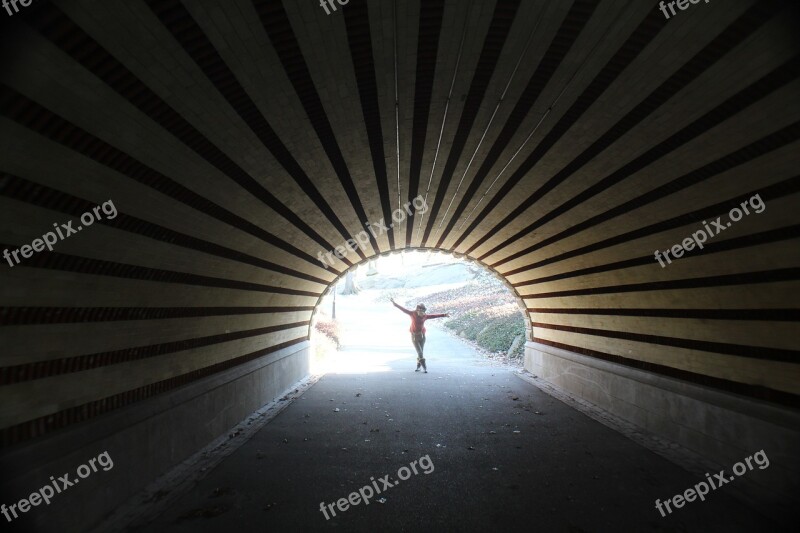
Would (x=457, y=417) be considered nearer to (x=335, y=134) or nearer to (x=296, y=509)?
(x=296, y=509)

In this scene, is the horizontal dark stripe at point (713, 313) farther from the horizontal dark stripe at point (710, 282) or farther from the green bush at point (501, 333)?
the green bush at point (501, 333)

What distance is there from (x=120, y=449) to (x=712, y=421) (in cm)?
815

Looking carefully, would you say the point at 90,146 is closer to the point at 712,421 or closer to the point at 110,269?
the point at 110,269

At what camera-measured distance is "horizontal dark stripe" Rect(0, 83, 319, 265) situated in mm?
2721

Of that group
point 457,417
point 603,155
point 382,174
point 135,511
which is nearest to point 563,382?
point 457,417

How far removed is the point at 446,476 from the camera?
5.23 metres

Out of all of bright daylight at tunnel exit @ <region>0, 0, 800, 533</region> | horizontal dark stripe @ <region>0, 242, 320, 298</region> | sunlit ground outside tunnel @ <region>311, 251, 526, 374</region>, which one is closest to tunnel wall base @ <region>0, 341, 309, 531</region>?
bright daylight at tunnel exit @ <region>0, 0, 800, 533</region>

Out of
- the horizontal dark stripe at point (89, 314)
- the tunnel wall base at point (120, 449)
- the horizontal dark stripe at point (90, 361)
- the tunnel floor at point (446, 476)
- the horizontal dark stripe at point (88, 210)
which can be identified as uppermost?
the horizontal dark stripe at point (88, 210)

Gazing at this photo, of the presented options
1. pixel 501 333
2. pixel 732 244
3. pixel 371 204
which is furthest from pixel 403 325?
pixel 732 244

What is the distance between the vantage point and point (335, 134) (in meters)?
5.44

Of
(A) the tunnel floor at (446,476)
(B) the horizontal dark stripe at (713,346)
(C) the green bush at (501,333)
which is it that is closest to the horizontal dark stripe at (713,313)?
(B) the horizontal dark stripe at (713,346)

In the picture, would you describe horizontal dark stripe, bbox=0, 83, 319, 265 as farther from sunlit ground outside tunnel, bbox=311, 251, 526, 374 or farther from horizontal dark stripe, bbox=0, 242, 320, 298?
sunlit ground outside tunnel, bbox=311, 251, 526, 374

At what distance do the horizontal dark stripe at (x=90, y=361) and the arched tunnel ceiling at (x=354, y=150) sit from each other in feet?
0.09

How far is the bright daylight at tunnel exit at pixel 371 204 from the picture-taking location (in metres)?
3.27
